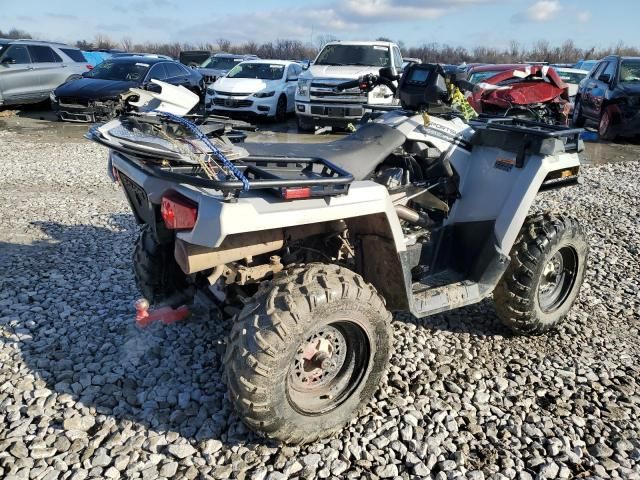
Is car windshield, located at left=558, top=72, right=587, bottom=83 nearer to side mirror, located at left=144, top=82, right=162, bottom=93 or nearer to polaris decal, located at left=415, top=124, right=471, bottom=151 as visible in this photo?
polaris decal, located at left=415, top=124, right=471, bottom=151

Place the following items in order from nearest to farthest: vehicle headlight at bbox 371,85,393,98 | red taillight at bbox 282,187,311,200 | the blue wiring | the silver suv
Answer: the blue wiring < red taillight at bbox 282,187,311,200 < vehicle headlight at bbox 371,85,393,98 < the silver suv

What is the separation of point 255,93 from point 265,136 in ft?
11.4

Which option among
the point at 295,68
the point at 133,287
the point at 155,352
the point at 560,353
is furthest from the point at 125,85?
the point at 560,353

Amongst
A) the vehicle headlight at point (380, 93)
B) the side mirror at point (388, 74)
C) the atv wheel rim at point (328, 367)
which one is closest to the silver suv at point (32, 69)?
the vehicle headlight at point (380, 93)

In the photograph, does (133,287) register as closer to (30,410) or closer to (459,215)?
(30,410)

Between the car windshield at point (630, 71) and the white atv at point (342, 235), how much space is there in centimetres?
1037

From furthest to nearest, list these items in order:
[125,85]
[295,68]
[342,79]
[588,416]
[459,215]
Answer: [295,68] → [125,85] → [342,79] → [459,215] → [588,416]

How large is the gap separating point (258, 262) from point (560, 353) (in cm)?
222

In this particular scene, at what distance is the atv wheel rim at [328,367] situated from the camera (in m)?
2.79

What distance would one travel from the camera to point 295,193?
2430 mm

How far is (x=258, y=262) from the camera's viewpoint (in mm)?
2939

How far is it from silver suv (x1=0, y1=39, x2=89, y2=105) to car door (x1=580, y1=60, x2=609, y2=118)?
44.1ft

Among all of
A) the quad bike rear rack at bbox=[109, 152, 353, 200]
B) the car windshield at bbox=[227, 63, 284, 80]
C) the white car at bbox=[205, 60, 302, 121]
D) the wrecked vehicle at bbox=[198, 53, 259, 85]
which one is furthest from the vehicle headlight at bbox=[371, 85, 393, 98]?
the quad bike rear rack at bbox=[109, 152, 353, 200]

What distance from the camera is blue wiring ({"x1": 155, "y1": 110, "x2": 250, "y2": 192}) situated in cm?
→ 228
